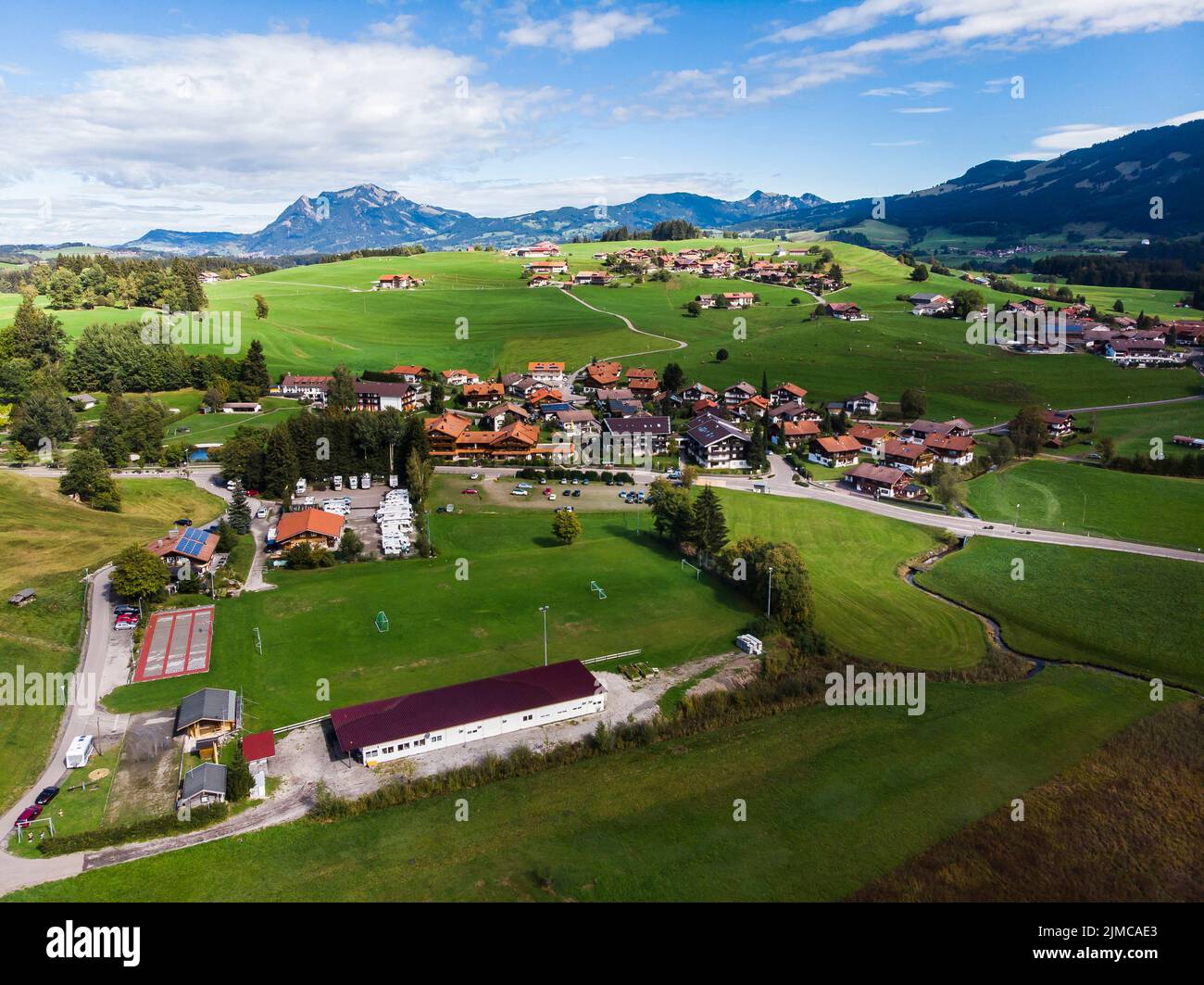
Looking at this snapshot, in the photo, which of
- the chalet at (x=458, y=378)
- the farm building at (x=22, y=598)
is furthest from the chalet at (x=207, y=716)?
the chalet at (x=458, y=378)

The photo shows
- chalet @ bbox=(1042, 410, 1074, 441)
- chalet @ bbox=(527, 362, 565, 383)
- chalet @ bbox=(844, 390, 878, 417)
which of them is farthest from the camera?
chalet @ bbox=(527, 362, 565, 383)

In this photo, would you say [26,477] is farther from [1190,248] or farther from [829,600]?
[1190,248]

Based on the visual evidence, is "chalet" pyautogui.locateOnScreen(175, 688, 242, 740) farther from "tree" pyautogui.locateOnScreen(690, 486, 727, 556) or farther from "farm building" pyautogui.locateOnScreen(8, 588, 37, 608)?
"tree" pyautogui.locateOnScreen(690, 486, 727, 556)

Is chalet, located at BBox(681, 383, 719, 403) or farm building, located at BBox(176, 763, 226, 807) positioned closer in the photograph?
farm building, located at BBox(176, 763, 226, 807)

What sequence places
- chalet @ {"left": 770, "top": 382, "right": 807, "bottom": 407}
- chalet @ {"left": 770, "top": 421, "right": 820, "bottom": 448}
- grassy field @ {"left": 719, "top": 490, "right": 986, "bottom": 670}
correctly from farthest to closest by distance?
chalet @ {"left": 770, "top": 382, "right": 807, "bottom": 407} < chalet @ {"left": 770, "top": 421, "right": 820, "bottom": 448} < grassy field @ {"left": 719, "top": 490, "right": 986, "bottom": 670}

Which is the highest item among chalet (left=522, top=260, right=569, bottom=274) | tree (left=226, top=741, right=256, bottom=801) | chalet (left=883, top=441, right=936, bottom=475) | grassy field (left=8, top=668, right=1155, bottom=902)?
chalet (left=522, top=260, right=569, bottom=274)

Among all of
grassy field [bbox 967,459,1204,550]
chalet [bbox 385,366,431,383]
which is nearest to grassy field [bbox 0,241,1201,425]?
chalet [bbox 385,366,431,383]

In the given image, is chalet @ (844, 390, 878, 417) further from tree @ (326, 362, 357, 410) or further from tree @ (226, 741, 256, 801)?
tree @ (226, 741, 256, 801)

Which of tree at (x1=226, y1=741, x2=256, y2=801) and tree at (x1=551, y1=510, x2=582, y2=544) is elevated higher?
tree at (x1=551, y1=510, x2=582, y2=544)
